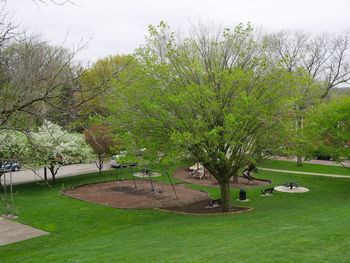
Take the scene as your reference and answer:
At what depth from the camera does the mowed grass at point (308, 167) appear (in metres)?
31.9

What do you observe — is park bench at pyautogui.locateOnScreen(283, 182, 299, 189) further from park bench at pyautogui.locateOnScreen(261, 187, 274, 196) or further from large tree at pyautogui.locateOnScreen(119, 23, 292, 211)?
large tree at pyautogui.locateOnScreen(119, 23, 292, 211)

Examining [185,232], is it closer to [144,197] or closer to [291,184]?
[144,197]


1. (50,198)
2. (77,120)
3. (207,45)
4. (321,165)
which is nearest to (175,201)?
(50,198)

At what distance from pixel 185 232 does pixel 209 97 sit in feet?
18.4

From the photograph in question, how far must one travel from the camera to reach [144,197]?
21875mm

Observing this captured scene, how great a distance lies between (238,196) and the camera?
22312 mm


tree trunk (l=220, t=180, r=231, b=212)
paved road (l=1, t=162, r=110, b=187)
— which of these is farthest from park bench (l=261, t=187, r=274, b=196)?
paved road (l=1, t=162, r=110, b=187)

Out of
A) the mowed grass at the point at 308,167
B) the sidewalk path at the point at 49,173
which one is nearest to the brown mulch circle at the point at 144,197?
the sidewalk path at the point at 49,173

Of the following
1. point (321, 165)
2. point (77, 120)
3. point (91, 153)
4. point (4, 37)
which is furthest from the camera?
point (321, 165)

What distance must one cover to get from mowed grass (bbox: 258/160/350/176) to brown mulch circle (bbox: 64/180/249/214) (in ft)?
38.6

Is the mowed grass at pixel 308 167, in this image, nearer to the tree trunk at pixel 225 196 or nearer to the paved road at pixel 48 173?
the paved road at pixel 48 173

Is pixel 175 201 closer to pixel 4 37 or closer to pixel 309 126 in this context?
pixel 309 126

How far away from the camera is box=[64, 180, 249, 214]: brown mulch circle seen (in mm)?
19681

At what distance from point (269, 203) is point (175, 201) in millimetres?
4693
